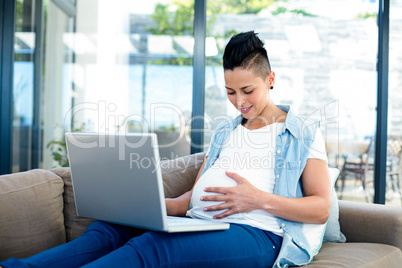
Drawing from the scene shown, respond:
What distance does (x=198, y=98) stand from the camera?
286cm

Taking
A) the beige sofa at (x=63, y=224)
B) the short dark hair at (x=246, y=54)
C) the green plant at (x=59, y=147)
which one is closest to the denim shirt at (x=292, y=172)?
the beige sofa at (x=63, y=224)

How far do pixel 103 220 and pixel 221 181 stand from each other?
1.42 feet

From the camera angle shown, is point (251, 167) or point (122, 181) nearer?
point (122, 181)

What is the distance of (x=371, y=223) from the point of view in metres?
1.77

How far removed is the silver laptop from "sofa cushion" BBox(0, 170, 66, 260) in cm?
22

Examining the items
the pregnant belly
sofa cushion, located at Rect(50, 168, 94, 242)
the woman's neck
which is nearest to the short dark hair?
the woman's neck

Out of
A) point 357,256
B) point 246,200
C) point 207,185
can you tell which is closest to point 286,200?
point 246,200

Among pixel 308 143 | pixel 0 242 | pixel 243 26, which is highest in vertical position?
pixel 243 26

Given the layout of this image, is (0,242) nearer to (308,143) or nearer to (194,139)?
(308,143)

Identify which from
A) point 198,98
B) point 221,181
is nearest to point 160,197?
point 221,181

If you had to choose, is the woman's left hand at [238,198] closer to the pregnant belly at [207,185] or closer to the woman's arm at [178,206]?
the pregnant belly at [207,185]

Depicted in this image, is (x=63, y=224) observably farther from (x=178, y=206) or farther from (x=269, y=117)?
(x=269, y=117)

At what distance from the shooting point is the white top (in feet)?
4.67

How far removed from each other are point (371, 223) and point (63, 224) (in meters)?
1.28
